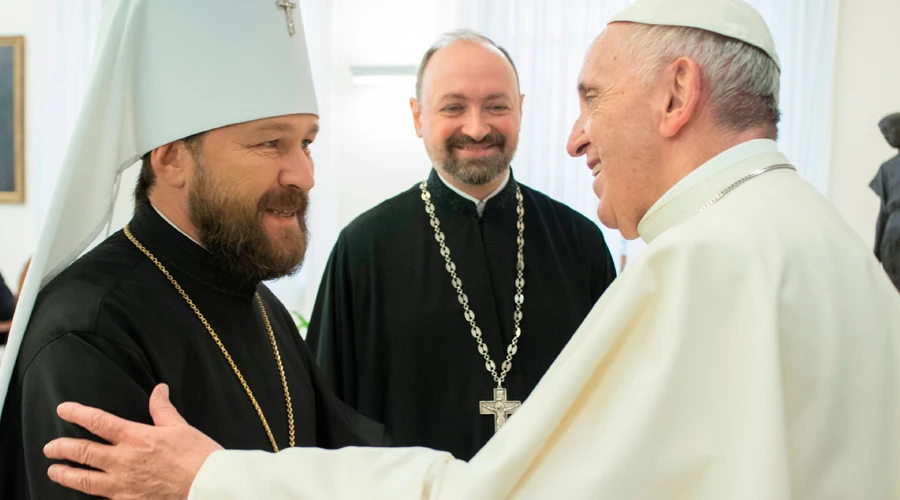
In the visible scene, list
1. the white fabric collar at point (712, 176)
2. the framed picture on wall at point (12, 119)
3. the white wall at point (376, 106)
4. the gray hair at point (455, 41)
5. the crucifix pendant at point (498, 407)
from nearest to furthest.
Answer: the white fabric collar at point (712, 176) → the crucifix pendant at point (498, 407) → the gray hair at point (455, 41) → the white wall at point (376, 106) → the framed picture on wall at point (12, 119)

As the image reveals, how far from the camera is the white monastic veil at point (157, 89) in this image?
5.50 feet

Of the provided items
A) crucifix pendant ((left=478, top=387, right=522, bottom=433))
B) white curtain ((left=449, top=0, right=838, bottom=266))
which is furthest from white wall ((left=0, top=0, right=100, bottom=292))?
crucifix pendant ((left=478, top=387, right=522, bottom=433))

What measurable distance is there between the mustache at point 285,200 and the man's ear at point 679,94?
32.0 inches

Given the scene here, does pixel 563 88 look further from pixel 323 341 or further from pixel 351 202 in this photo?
pixel 323 341

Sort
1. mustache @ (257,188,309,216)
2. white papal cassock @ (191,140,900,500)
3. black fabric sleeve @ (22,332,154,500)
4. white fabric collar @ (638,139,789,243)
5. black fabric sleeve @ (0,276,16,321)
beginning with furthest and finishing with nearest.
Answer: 1. black fabric sleeve @ (0,276,16,321)
2. mustache @ (257,188,309,216)
3. white fabric collar @ (638,139,789,243)
4. black fabric sleeve @ (22,332,154,500)
5. white papal cassock @ (191,140,900,500)

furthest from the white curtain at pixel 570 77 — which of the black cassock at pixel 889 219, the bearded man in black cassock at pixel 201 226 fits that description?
the bearded man in black cassock at pixel 201 226

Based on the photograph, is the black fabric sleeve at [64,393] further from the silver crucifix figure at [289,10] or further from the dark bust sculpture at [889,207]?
the dark bust sculpture at [889,207]

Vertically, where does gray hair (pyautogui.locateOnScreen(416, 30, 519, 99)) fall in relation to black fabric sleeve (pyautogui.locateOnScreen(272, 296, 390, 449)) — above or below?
above

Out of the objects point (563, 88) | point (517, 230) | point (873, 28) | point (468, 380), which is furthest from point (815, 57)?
point (468, 380)

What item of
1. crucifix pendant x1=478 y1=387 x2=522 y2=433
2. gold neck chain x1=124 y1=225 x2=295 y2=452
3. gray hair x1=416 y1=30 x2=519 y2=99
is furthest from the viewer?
gray hair x1=416 y1=30 x2=519 y2=99

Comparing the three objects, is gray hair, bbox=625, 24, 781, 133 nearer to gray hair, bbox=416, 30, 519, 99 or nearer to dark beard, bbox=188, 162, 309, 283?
dark beard, bbox=188, 162, 309, 283

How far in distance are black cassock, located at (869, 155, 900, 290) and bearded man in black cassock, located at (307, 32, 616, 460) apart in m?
1.91

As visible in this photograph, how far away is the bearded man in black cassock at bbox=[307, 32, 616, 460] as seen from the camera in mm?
2795

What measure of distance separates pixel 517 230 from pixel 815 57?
3122 millimetres
